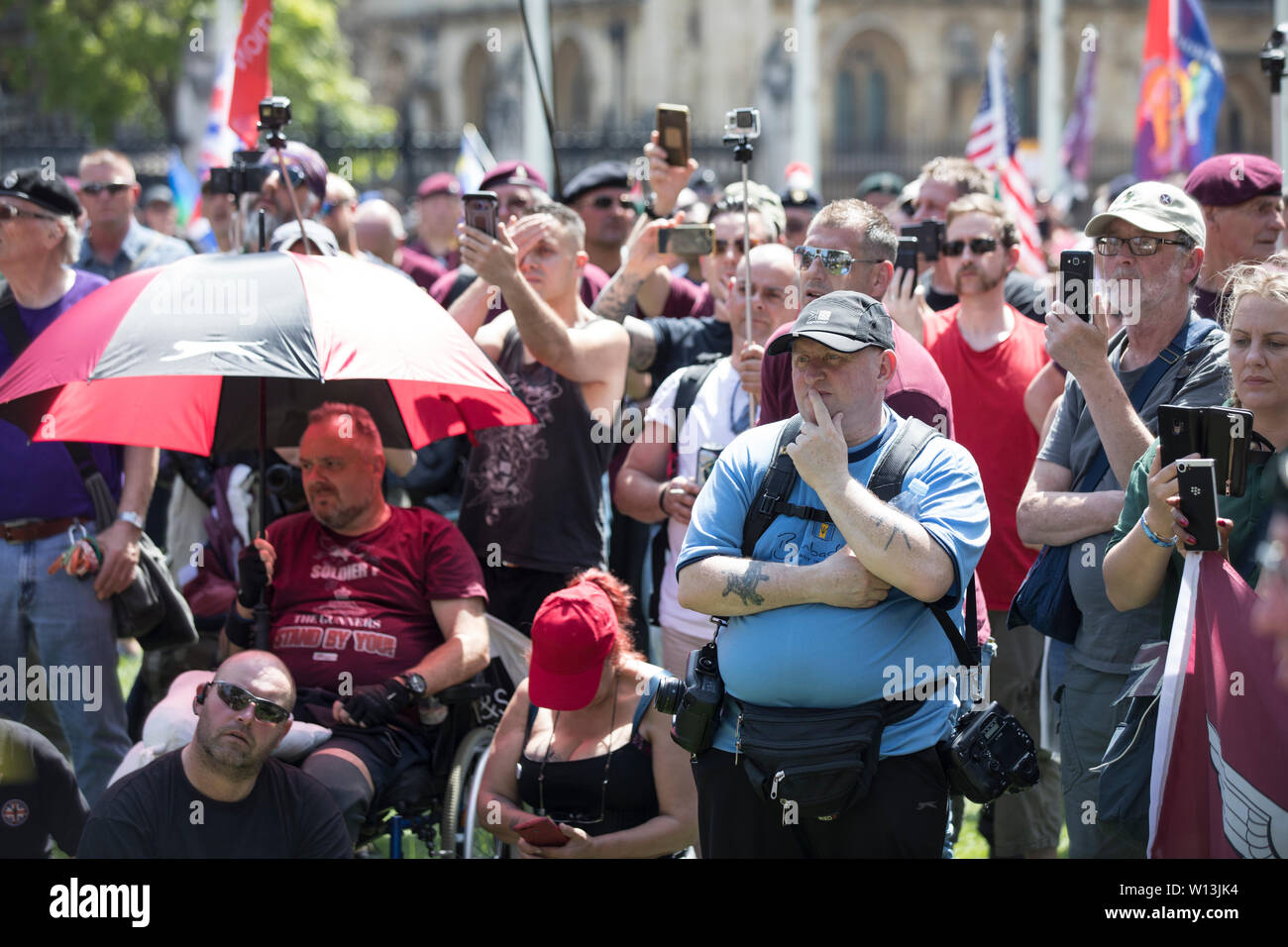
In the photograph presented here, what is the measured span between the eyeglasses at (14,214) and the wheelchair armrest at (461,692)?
2.38m

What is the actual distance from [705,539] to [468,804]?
1571mm

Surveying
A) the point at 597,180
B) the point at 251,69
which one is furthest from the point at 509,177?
the point at 251,69

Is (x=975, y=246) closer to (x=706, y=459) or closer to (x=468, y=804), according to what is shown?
(x=706, y=459)

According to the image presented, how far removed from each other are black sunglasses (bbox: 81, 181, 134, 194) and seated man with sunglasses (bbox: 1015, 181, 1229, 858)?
6.03 metres

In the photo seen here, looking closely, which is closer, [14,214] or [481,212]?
[481,212]

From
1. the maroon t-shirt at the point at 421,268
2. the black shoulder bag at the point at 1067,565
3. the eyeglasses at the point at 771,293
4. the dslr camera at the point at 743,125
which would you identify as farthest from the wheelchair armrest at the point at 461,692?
the maroon t-shirt at the point at 421,268

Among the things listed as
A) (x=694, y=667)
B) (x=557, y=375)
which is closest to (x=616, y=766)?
(x=694, y=667)

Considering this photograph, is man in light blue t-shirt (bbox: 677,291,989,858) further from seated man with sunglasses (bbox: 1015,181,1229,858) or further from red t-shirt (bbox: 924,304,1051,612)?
red t-shirt (bbox: 924,304,1051,612)

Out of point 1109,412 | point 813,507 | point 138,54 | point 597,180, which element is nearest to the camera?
point 813,507

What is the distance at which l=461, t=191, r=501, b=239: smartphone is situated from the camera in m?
5.19

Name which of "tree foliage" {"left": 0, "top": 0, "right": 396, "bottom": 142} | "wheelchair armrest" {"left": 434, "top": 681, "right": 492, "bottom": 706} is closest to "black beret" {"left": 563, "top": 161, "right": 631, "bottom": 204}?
"wheelchair armrest" {"left": 434, "top": 681, "right": 492, "bottom": 706}

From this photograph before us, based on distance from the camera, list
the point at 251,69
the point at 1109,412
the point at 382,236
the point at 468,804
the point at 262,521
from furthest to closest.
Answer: the point at 382,236, the point at 251,69, the point at 262,521, the point at 468,804, the point at 1109,412

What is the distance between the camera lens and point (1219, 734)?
3535 millimetres

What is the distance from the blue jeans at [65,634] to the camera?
18.2 ft
